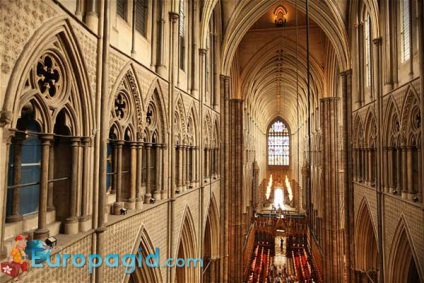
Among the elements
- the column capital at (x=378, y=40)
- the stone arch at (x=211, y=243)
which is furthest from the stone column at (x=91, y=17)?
the stone arch at (x=211, y=243)

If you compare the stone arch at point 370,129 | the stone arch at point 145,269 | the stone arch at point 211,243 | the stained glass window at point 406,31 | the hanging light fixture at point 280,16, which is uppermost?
the hanging light fixture at point 280,16

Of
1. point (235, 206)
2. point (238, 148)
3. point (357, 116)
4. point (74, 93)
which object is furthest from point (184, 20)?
point (235, 206)

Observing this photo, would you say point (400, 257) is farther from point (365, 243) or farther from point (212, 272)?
point (212, 272)

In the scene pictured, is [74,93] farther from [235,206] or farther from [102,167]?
[235,206]

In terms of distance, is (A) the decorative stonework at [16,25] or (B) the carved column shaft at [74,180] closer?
(A) the decorative stonework at [16,25]

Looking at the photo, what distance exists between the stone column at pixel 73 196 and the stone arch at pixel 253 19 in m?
12.5

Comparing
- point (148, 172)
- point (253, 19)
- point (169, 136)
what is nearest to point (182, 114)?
point (169, 136)

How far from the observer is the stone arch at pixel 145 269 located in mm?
7328

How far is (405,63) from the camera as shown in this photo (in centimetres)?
891

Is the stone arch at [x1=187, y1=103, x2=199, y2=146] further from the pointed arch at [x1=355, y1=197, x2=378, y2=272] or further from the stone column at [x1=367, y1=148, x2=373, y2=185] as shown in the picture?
the pointed arch at [x1=355, y1=197, x2=378, y2=272]

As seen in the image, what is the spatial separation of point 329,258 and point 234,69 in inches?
580

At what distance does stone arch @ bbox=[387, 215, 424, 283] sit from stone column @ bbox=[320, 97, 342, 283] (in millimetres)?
10433

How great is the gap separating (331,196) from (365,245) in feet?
24.3

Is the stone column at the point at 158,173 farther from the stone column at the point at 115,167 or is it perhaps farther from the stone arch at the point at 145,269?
the stone column at the point at 115,167
